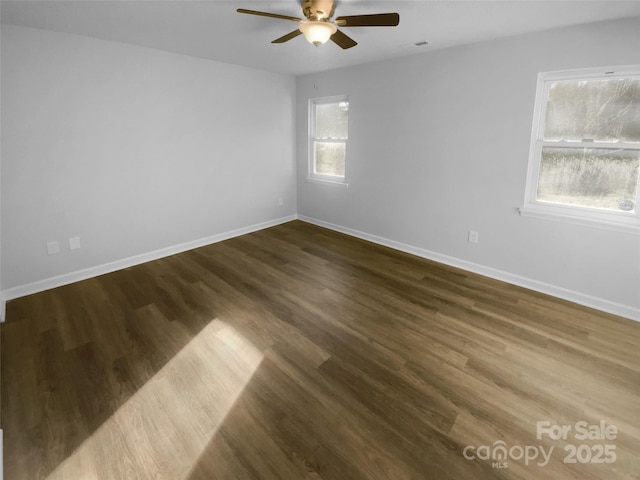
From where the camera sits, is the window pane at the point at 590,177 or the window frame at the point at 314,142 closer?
the window pane at the point at 590,177

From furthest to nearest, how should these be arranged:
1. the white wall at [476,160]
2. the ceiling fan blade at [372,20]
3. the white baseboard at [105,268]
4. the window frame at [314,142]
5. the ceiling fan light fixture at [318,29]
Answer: the window frame at [314,142] → the white baseboard at [105,268] → the white wall at [476,160] → the ceiling fan light fixture at [318,29] → the ceiling fan blade at [372,20]

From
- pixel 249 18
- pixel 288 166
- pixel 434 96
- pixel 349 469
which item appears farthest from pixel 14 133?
pixel 434 96

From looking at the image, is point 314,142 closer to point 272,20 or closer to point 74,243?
point 272,20

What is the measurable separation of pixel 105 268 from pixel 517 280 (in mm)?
4450

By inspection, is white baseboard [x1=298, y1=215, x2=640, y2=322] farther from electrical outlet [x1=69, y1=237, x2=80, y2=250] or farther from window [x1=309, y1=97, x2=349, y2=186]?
electrical outlet [x1=69, y1=237, x2=80, y2=250]

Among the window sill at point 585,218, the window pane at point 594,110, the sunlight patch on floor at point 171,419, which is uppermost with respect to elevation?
the window pane at point 594,110

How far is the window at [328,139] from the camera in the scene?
4734 millimetres

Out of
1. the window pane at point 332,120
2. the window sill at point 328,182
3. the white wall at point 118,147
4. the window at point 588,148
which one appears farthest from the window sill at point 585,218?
the white wall at point 118,147

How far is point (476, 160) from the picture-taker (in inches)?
135

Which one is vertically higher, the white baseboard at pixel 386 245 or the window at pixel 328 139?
the window at pixel 328 139

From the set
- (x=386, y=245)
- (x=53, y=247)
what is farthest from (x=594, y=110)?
(x=53, y=247)

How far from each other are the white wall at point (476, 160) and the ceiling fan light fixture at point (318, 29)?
1.80m

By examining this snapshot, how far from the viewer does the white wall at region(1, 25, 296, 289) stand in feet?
9.48

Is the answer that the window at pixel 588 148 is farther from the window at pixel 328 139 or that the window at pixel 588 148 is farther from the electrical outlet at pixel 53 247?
the electrical outlet at pixel 53 247
